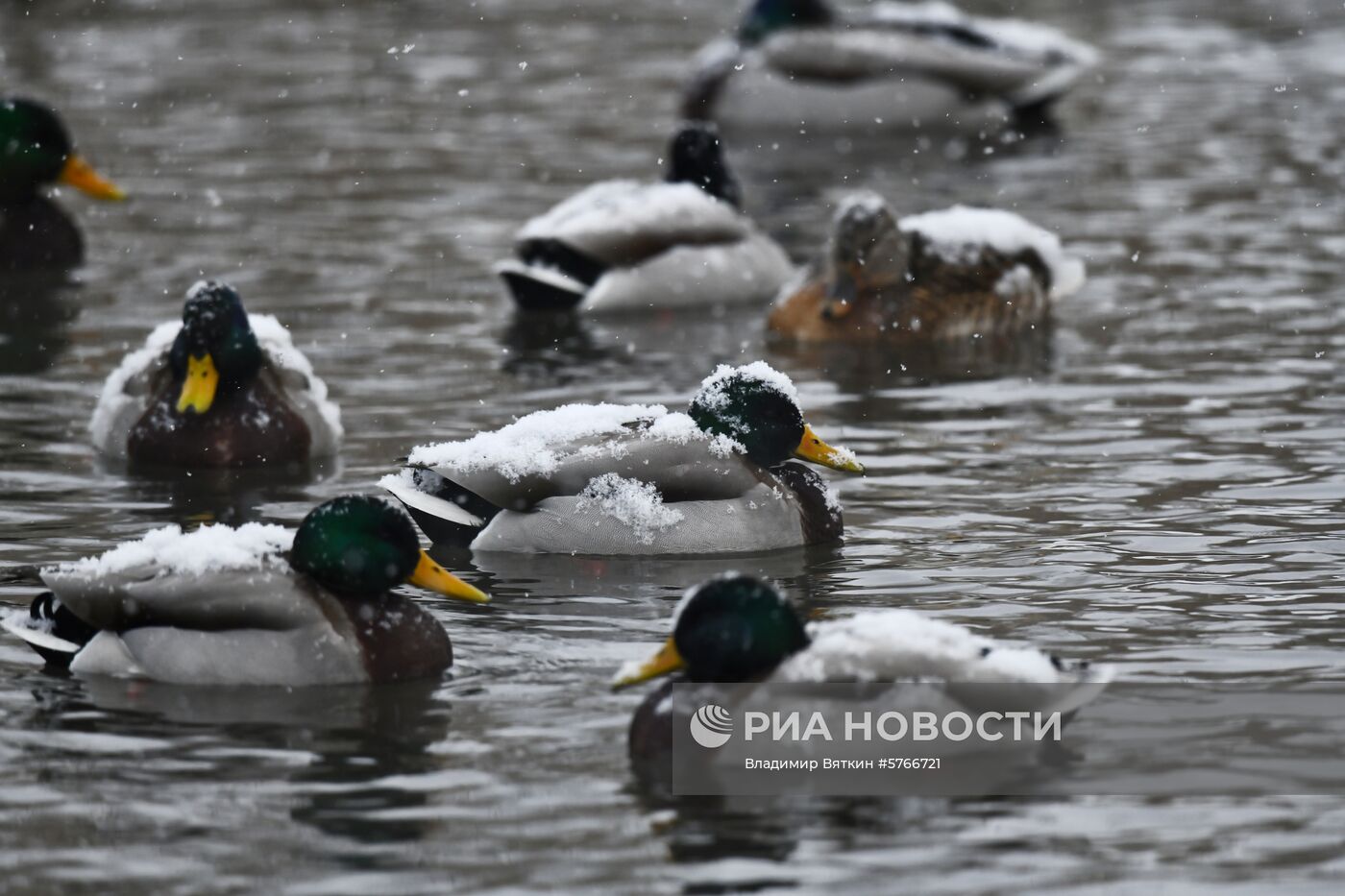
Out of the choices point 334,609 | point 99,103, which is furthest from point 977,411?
point 99,103

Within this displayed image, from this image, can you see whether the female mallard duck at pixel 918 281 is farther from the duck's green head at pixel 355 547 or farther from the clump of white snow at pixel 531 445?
the duck's green head at pixel 355 547

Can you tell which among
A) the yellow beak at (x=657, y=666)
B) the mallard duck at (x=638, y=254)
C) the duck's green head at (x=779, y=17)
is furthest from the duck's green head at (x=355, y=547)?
the duck's green head at (x=779, y=17)

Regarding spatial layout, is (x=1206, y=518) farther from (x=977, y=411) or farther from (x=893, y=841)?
(x=893, y=841)

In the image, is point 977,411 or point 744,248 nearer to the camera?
point 977,411

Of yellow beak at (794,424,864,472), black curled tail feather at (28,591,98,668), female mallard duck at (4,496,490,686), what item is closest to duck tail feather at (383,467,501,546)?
yellow beak at (794,424,864,472)

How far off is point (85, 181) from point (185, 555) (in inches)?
346

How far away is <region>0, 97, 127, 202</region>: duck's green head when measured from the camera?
1536 cm

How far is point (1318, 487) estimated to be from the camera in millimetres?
9711

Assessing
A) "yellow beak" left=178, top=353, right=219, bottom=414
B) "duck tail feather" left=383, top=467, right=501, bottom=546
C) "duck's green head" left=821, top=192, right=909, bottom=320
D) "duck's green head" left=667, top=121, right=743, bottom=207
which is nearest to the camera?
"duck tail feather" left=383, top=467, right=501, bottom=546

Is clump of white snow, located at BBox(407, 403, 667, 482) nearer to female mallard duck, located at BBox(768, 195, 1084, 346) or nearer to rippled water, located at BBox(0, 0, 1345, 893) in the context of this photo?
rippled water, located at BBox(0, 0, 1345, 893)

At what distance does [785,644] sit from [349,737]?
1.24 meters

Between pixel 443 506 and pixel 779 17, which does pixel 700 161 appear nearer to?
pixel 443 506

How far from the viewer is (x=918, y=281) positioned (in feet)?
43.7

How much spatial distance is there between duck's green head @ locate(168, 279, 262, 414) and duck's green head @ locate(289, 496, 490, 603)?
2976mm
